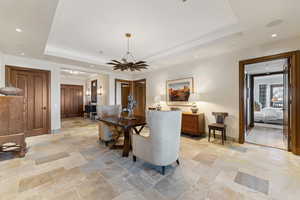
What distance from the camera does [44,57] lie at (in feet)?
13.0

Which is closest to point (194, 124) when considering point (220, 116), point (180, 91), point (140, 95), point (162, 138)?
point (220, 116)

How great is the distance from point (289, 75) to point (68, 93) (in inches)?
400

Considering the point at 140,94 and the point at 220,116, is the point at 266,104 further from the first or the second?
the point at 140,94

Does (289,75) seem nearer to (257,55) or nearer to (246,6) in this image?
(257,55)

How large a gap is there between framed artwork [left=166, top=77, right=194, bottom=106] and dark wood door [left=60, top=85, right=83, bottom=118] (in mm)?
6633

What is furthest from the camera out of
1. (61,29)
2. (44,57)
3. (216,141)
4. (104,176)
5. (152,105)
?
(152,105)

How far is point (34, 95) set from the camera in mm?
4160

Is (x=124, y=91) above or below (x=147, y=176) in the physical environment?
above

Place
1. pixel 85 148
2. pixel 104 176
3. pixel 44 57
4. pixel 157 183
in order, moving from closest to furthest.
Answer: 1. pixel 157 183
2. pixel 104 176
3. pixel 85 148
4. pixel 44 57

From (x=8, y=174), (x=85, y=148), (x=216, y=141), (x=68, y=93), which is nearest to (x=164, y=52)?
(x=216, y=141)

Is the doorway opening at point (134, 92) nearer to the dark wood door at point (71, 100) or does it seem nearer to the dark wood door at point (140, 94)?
the dark wood door at point (140, 94)

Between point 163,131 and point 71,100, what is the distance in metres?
8.44

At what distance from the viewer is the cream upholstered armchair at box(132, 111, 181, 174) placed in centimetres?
195

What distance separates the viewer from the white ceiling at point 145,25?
1.96m
